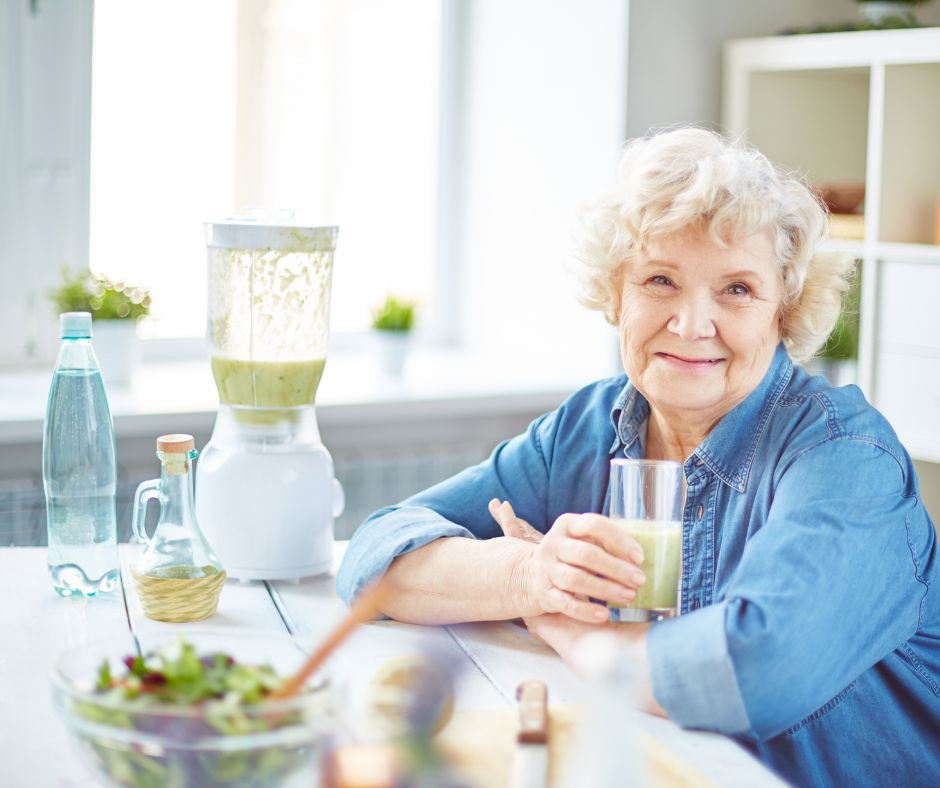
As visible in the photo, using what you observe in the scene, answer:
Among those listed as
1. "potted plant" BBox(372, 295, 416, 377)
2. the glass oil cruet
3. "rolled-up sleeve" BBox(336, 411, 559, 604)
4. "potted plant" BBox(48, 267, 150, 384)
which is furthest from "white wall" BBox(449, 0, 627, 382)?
the glass oil cruet

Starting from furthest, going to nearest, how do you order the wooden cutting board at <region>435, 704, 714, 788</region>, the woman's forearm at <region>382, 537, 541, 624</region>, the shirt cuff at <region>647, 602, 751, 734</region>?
the woman's forearm at <region>382, 537, 541, 624</region> → the shirt cuff at <region>647, 602, 751, 734</region> → the wooden cutting board at <region>435, 704, 714, 788</region>

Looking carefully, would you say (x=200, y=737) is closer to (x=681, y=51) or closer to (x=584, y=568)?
(x=584, y=568)

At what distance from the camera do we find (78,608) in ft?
4.98

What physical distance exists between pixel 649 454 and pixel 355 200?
1784 mm

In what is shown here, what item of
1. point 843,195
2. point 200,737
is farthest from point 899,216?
point 200,737

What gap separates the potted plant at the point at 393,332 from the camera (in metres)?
2.97

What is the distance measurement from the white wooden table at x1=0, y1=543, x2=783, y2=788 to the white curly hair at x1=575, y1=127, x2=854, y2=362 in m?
0.49

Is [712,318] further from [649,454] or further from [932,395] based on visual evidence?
[932,395]

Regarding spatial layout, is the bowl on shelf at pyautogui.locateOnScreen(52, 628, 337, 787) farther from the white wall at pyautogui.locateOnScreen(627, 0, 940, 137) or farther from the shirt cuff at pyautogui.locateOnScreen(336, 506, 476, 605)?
the white wall at pyautogui.locateOnScreen(627, 0, 940, 137)

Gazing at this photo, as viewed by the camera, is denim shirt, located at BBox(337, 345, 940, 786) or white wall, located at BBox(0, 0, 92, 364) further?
white wall, located at BBox(0, 0, 92, 364)

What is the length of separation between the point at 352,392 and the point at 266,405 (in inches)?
46.6

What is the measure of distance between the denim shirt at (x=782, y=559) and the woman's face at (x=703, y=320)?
43 millimetres

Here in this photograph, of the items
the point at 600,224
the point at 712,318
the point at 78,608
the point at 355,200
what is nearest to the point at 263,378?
the point at 78,608

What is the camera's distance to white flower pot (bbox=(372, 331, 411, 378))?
2.97 meters
